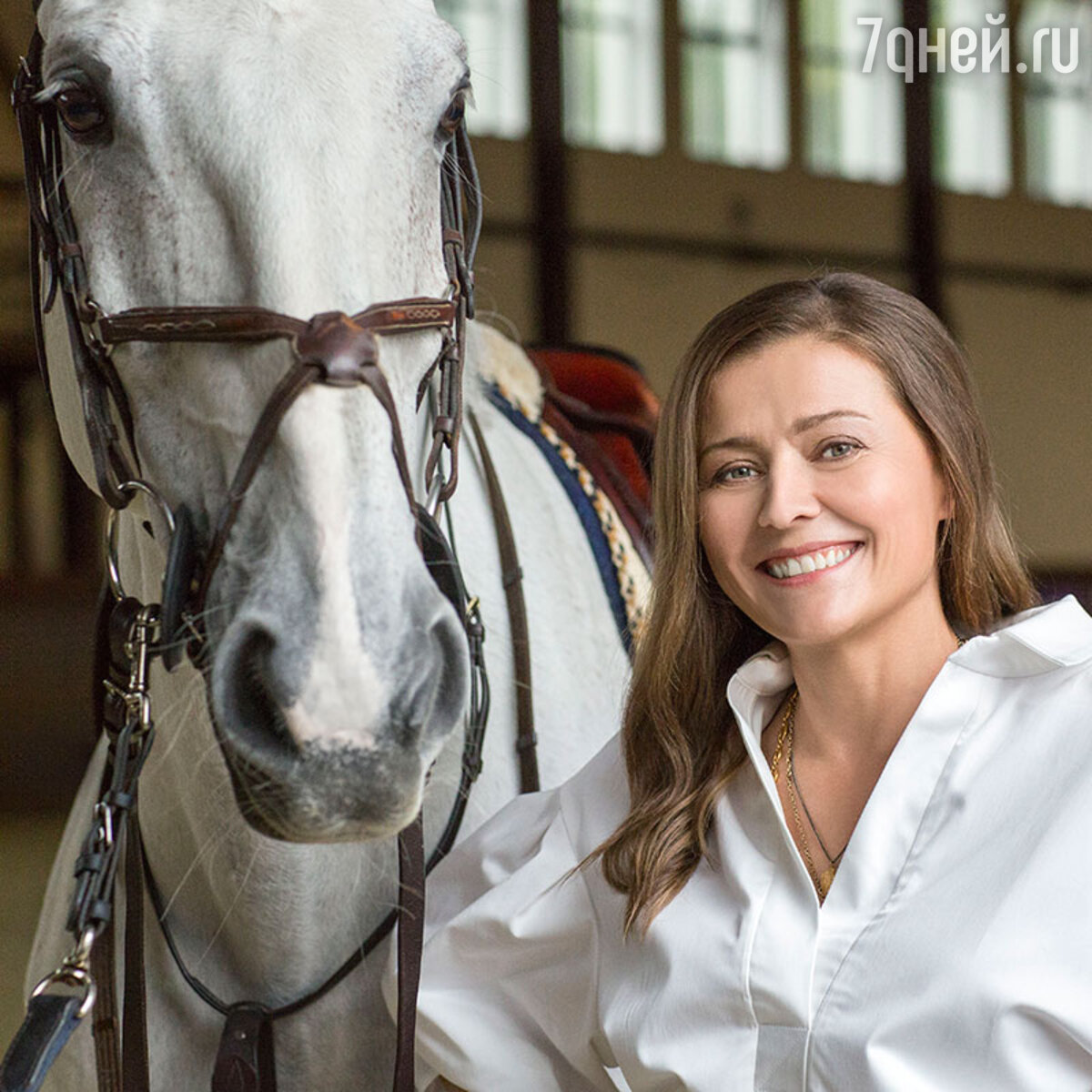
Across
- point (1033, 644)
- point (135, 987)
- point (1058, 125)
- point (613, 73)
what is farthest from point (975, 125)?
point (135, 987)

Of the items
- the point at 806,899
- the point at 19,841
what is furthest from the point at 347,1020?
the point at 19,841

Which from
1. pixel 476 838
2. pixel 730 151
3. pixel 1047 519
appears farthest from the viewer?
pixel 1047 519

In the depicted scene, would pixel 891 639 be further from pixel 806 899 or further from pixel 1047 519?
pixel 1047 519

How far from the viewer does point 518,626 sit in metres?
1.60

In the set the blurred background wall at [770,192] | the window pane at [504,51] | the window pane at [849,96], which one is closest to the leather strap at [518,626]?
the blurred background wall at [770,192]

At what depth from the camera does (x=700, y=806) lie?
1.31 m

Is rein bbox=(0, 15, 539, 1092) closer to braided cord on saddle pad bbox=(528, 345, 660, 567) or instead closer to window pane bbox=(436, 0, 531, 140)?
braided cord on saddle pad bbox=(528, 345, 660, 567)

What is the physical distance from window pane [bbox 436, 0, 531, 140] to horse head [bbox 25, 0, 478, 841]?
8723 millimetres

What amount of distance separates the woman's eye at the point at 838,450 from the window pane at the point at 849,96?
33.4ft

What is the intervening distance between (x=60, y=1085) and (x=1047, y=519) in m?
11.1

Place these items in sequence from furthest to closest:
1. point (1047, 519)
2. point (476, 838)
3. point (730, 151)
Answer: point (1047, 519)
point (730, 151)
point (476, 838)

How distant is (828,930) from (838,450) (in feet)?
1.34

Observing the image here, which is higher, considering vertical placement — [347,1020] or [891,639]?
[891,639]

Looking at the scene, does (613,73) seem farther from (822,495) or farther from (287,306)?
(287,306)
